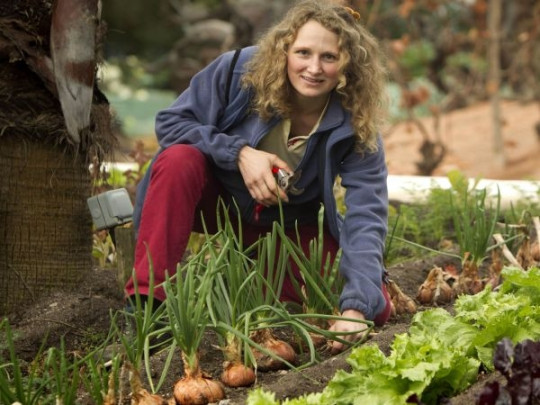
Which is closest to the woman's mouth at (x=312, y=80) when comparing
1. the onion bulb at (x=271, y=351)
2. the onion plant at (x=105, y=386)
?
the onion bulb at (x=271, y=351)

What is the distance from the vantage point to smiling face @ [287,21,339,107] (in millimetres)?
3850

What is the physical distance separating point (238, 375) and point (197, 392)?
171mm

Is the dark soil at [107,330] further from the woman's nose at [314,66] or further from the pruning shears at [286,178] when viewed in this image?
the woman's nose at [314,66]

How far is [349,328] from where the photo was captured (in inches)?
135

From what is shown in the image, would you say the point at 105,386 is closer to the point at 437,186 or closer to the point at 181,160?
the point at 181,160

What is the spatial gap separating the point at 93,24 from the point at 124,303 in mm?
1050

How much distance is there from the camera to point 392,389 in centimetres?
A: 280

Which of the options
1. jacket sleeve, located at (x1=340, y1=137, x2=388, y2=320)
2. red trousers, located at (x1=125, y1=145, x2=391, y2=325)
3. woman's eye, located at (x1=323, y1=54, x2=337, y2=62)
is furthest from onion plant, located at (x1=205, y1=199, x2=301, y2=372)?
woman's eye, located at (x1=323, y1=54, x2=337, y2=62)

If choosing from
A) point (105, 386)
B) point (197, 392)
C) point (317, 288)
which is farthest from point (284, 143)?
point (105, 386)

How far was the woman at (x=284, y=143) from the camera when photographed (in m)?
3.78

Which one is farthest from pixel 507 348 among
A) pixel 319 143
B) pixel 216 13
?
pixel 216 13

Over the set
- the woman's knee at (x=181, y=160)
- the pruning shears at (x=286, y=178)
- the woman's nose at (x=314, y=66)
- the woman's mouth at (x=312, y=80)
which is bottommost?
the pruning shears at (x=286, y=178)

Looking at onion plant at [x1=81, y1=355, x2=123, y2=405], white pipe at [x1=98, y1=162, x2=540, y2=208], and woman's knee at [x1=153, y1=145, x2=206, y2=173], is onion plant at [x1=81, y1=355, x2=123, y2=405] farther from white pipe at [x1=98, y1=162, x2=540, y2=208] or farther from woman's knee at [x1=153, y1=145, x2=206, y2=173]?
white pipe at [x1=98, y1=162, x2=540, y2=208]

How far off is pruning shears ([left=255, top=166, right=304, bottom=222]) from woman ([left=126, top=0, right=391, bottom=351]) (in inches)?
0.6
